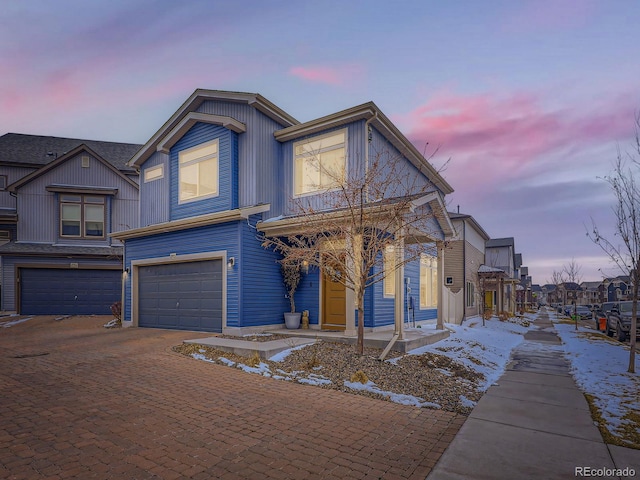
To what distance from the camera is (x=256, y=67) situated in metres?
15.9

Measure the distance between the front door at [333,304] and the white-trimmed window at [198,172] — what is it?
5.04 metres

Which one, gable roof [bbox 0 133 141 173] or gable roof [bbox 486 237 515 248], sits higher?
gable roof [bbox 0 133 141 173]

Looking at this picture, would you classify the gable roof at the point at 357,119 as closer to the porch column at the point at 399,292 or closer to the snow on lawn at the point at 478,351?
the porch column at the point at 399,292

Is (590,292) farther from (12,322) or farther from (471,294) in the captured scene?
(12,322)

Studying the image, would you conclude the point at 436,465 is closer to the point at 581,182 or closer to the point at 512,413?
the point at 512,413

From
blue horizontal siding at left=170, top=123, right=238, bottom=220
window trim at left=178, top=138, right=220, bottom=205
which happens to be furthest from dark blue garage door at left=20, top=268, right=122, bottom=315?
window trim at left=178, top=138, right=220, bottom=205

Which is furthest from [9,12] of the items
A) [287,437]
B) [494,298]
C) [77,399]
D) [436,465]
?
[494,298]

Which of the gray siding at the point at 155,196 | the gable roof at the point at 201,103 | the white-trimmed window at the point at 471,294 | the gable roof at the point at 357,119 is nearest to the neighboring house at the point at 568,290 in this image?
the white-trimmed window at the point at 471,294

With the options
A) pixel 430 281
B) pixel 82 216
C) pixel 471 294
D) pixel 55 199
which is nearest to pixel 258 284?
pixel 430 281

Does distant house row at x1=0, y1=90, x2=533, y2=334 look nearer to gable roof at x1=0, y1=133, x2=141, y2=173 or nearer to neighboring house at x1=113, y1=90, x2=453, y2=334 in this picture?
neighboring house at x1=113, y1=90, x2=453, y2=334

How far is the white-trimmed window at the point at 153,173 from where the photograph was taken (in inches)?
606

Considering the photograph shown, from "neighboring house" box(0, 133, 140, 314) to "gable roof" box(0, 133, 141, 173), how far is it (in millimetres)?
401

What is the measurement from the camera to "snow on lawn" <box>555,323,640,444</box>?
216 inches

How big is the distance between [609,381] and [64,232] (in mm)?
24422
